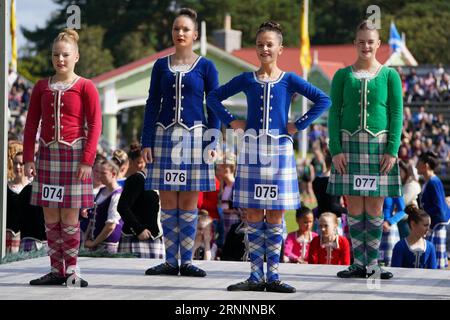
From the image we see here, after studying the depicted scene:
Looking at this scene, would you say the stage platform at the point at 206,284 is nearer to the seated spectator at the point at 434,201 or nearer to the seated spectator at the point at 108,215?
the seated spectator at the point at 108,215

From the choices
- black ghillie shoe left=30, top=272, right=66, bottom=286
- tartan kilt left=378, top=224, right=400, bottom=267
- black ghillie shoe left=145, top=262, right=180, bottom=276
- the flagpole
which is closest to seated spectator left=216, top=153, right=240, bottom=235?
tartan kilt left=378, top=224, right=400, bottom=267

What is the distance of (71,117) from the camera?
768 cm

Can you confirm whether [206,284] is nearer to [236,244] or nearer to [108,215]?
[108,215]

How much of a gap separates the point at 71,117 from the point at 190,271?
63.1 inches

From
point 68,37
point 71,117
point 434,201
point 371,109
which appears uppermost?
point 68,37

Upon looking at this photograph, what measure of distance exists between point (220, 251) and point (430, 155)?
9.56 feet

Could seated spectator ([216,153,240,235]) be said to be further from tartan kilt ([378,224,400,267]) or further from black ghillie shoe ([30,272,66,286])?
black ghillie shoe ([30,272,66,286])

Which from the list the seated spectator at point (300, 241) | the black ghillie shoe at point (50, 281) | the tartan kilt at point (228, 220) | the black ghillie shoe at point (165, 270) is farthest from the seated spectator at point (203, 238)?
the black ghillie shoe at point (50, 281)

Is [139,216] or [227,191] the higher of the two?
[227,191]

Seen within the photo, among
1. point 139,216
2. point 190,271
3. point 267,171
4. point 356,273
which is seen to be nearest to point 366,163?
point 356,273

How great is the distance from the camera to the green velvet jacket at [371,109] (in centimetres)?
826

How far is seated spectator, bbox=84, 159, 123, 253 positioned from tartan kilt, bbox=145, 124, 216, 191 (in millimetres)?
2130

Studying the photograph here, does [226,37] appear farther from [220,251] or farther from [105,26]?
[220,251]
